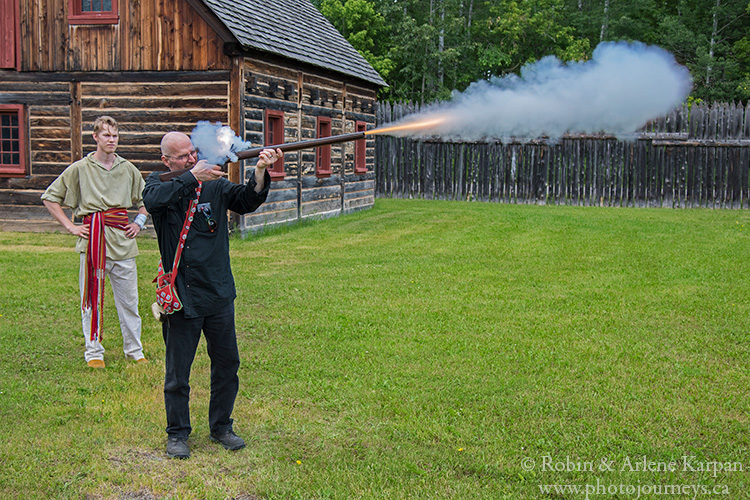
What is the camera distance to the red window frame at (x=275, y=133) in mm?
16109

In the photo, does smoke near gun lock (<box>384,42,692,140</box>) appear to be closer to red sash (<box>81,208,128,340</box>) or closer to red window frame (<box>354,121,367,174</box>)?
red sash (<box>81,208,128,340</box>)

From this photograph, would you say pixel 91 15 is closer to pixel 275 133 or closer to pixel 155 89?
pixel 155 89

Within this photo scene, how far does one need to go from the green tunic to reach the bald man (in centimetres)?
198

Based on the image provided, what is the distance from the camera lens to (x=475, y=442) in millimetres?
4941

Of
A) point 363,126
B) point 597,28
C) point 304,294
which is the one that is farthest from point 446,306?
point 597,28

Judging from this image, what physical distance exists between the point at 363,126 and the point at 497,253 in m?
10.8

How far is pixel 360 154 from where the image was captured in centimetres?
2262

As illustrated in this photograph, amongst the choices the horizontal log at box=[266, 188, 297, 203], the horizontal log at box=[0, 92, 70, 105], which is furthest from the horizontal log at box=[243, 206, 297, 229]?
the horizontal log at box=[0, 92, 70, 105]

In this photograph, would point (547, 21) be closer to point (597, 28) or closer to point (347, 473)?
point (597, 28)

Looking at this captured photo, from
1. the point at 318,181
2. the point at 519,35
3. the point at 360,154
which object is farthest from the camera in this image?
the point at 519,35

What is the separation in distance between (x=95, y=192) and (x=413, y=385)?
3360 millimetres

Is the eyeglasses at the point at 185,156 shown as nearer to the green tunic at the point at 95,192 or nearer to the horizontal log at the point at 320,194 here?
the green tunic at the point at 95,192

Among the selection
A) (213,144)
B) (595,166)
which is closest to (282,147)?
(213,144)

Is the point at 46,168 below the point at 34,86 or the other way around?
below
